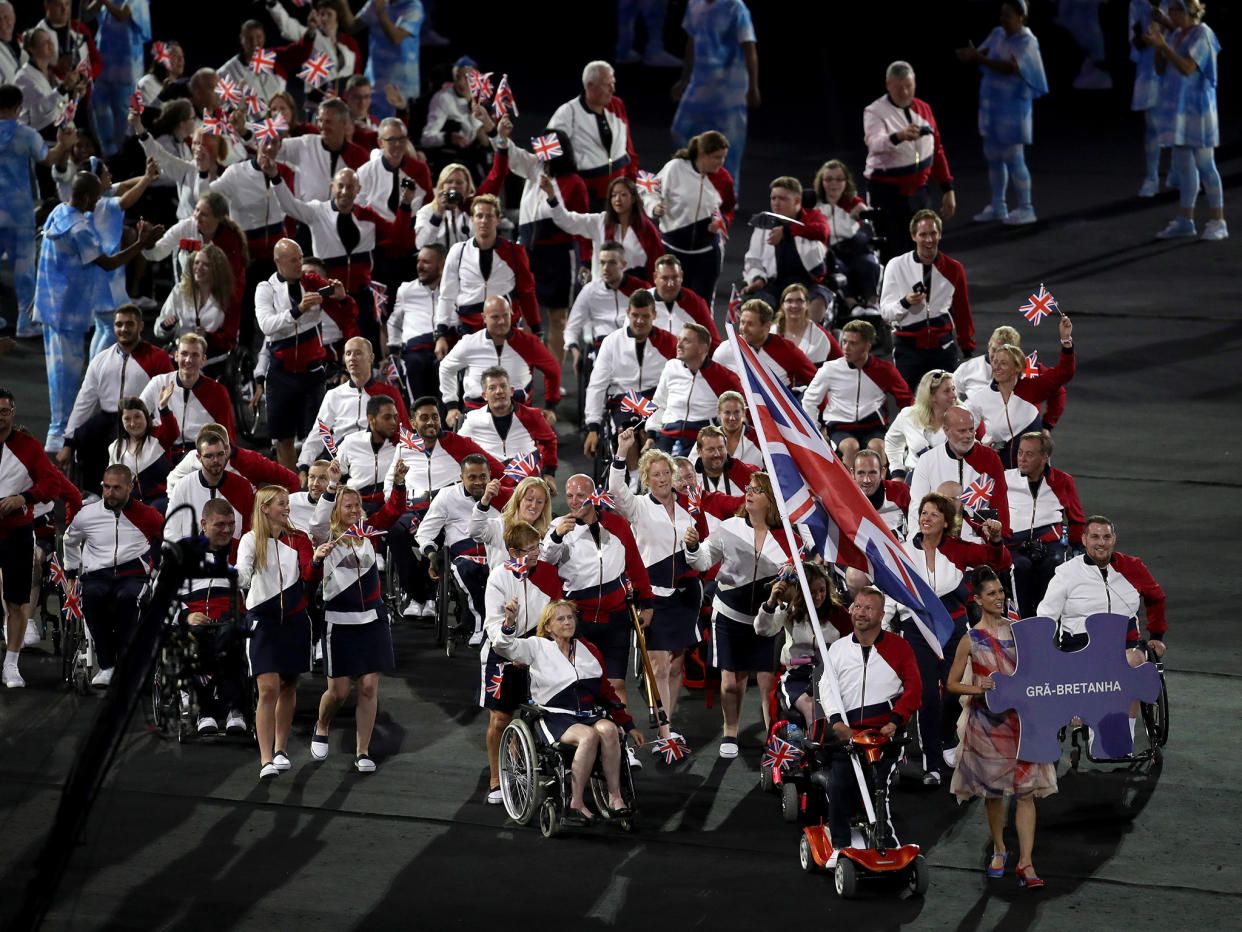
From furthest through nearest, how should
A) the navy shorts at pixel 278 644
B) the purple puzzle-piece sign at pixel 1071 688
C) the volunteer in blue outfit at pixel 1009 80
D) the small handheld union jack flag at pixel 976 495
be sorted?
the volunteer in blue outfit at pixel 1009 80 → the small handheld union jack flag at pixel 976 495 → the navy shorts at pixel 278 644 → the purple puzzle-piece sign at pixel 1071 688

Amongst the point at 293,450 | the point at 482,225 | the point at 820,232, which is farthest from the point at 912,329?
the point at 293,450

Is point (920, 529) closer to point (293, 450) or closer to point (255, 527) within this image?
point (255, 527)

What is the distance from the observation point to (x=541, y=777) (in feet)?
38.1

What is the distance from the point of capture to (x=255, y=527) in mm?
12336

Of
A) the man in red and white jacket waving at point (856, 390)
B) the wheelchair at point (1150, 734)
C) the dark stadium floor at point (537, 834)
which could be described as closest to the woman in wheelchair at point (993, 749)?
the dark stadium floor at point (537, 834)

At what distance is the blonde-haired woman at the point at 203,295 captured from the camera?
15.8 m

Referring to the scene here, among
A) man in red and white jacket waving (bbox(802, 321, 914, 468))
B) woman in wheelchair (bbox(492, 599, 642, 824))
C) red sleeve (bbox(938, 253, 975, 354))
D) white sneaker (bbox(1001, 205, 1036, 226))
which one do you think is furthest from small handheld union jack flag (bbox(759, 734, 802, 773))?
white sneaker (bbox(1001, 205, 1036, 226))

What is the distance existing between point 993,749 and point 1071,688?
60cm

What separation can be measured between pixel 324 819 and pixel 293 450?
15.9ft

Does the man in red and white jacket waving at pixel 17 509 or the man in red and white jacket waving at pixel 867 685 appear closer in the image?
the man in red and white jacket waving at pixel 867 685

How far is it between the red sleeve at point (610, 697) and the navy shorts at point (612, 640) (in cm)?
46

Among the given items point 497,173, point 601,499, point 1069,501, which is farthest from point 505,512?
point 497,173

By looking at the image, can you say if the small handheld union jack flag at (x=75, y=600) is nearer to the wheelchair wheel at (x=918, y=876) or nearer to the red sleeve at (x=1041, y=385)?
the wheelchair wheel at (x=918, y=876)

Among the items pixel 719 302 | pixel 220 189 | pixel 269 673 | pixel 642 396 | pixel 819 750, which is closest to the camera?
pixel 819 750
